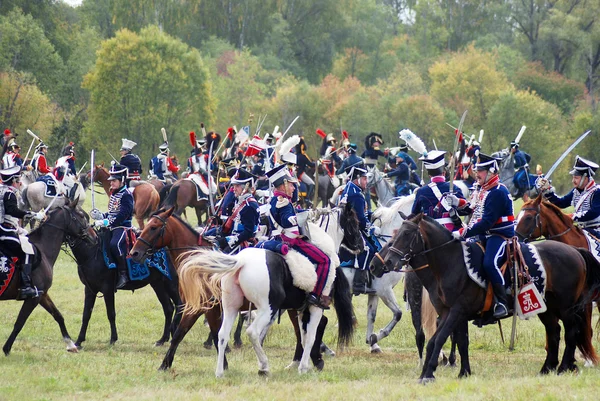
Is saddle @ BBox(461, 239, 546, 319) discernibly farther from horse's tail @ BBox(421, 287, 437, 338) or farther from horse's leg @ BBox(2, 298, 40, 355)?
horse's leg @ BBox(2, 298, 40, 355)

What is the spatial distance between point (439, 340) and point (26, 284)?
20.1 ft

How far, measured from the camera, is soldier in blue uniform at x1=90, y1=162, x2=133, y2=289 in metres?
15.6

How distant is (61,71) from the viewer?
2447 inches

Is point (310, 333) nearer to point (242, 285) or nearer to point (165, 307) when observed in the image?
point (242, 285)

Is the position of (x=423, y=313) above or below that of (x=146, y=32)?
below

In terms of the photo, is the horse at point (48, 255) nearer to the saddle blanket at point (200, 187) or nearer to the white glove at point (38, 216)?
the white glove at point (38, 216)

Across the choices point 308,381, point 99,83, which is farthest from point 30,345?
point 99,83

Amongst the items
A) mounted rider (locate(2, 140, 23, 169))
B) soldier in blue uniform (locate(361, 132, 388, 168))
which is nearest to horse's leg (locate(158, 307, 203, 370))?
mounted rider (locate(2, 140, 23, 169))

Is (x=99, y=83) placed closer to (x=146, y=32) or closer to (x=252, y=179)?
(x=146, y=32)

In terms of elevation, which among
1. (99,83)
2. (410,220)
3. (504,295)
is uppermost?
(99,83)

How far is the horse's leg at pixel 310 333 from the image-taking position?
502 inches

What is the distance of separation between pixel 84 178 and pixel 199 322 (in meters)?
13.8

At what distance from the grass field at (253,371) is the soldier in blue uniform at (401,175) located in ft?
29.0

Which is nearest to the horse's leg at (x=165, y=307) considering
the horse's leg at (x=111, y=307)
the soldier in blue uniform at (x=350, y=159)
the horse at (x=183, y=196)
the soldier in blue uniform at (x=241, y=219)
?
the horse's leg at (x=111, y=307)
